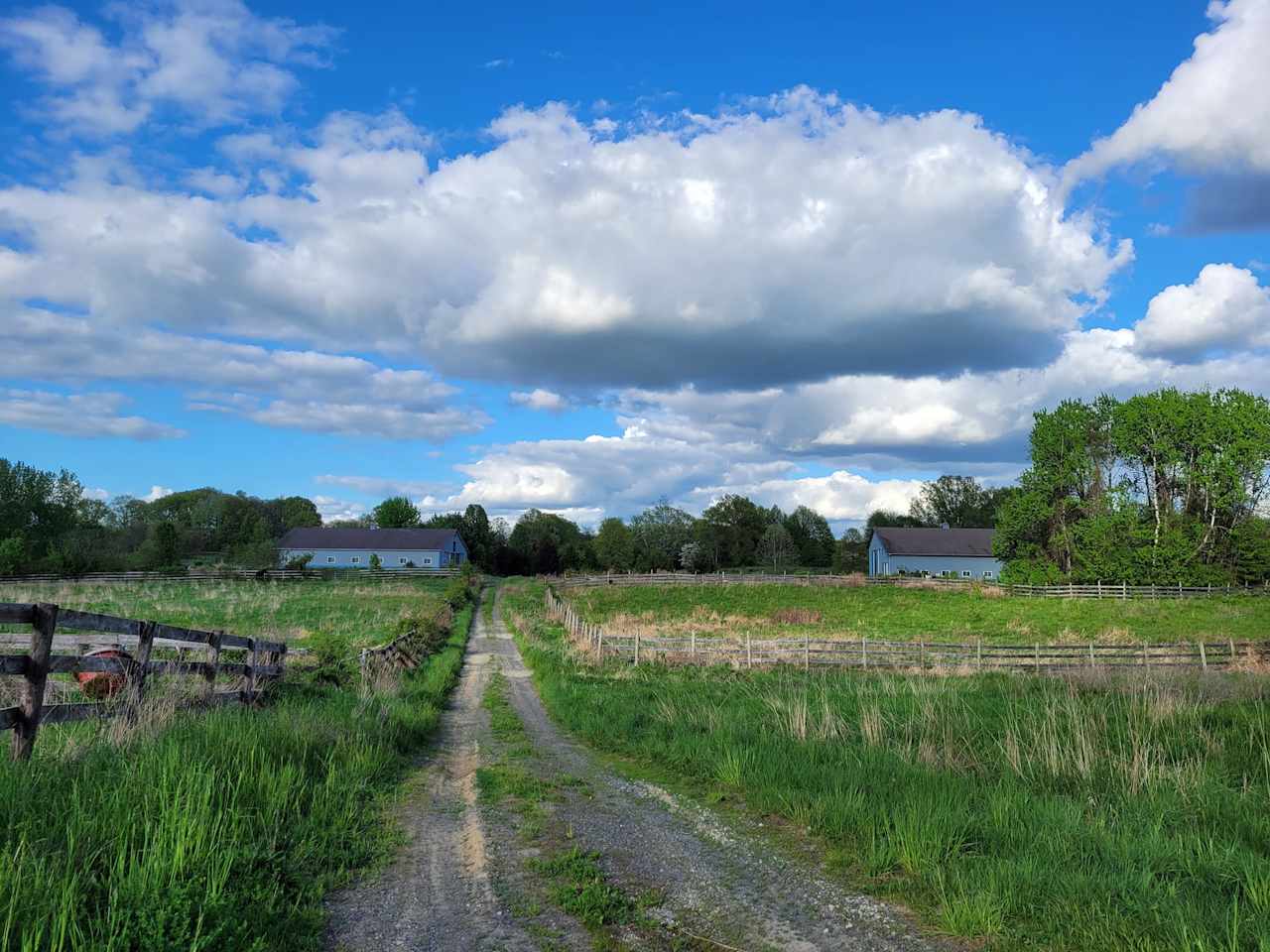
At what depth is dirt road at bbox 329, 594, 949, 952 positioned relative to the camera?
486cm

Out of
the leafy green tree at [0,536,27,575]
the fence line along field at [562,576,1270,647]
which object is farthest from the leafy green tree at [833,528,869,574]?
the leafy green tree at [0,536,27,575]

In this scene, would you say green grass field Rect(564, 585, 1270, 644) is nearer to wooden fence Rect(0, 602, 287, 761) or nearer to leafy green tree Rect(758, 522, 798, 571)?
wooden fence Rect(0, 602, 287, 761)

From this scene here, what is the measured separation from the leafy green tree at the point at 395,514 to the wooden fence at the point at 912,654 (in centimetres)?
10458

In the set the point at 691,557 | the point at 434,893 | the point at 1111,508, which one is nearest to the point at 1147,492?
the point at 1111,508

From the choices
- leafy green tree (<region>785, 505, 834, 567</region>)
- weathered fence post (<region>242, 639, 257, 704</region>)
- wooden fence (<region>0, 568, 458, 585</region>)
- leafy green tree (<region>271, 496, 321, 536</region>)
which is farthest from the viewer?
leafy green tree (<region>271, 496, 321, 536</region>)

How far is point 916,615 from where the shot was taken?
42.5 meters

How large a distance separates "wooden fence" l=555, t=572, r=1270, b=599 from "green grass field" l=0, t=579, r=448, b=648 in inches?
662

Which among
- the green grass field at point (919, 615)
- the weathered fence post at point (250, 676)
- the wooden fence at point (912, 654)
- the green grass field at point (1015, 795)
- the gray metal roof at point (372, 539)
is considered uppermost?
the gray metal roof at point (372, 539)

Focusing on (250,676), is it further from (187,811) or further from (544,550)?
(544,550)

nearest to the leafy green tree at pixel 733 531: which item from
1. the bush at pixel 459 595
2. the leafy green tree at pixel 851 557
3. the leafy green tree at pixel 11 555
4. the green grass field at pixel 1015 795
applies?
the leafy green tree at pixel 851 557

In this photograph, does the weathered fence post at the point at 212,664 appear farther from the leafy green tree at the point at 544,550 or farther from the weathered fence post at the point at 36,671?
the leafy green tree at the point at 544,550

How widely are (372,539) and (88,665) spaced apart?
93.1 meters

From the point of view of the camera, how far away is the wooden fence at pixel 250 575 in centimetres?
6162

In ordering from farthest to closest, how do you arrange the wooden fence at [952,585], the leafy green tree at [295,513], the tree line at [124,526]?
1. the leafy green tree at [295,513]
2. the tree line at [124,526]
3. the wooden fence at [952,585]
